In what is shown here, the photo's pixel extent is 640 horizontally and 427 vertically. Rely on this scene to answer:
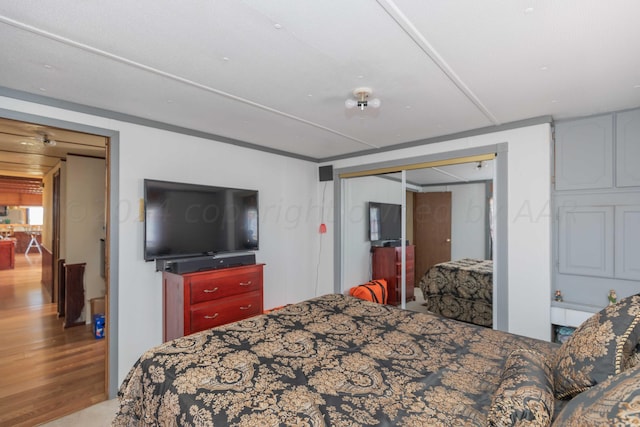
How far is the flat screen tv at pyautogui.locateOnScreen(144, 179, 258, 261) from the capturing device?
297cm

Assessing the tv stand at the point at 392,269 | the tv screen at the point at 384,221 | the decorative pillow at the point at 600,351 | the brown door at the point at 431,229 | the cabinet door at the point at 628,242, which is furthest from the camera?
the tv screen at the point at 384,221

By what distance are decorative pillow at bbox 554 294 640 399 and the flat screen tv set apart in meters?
3.11

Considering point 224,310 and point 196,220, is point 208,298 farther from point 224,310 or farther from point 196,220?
point 196,220

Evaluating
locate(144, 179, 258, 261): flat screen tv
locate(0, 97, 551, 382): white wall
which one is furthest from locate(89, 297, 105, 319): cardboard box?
locate(144, 179, 258, 261): flat screen tv

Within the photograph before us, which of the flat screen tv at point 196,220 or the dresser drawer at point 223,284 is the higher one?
the flat screen tv at point 196,220

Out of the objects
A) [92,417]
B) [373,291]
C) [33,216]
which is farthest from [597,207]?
[33,216]

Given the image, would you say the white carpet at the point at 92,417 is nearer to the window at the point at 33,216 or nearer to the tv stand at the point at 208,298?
the tv stand at the point at 208,298

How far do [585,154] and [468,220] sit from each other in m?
1.24

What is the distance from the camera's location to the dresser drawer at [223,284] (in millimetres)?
2930

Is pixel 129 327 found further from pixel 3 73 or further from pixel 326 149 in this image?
pixel 326 149

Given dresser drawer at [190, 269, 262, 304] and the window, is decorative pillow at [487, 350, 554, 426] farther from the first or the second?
the window

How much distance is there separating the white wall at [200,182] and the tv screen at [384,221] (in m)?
0.86

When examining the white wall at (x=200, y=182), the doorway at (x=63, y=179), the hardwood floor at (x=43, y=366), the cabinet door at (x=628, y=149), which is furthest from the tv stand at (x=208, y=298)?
the cabinet door at (x=628, y=149)

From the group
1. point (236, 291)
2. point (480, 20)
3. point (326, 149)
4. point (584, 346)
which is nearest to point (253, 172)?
point (326, 149)
